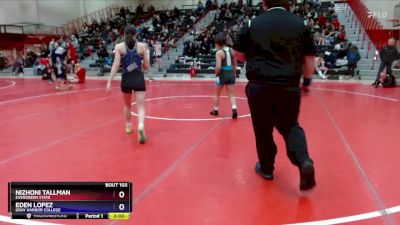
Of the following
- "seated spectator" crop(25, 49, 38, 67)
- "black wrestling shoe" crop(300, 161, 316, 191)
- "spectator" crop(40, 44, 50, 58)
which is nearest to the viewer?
"black wrestling shoe" crop(300, 161, 316, 191)

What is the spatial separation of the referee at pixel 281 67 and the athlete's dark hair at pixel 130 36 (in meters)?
2.20

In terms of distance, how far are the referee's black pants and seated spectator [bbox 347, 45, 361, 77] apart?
14.5m

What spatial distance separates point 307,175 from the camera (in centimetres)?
384

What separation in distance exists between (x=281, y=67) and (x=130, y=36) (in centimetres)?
274

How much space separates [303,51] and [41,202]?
2.89m

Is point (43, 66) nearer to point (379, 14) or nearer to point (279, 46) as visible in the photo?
point (279, 46)

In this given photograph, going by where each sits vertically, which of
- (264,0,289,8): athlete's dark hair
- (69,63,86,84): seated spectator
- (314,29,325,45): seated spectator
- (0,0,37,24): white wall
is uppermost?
(0,0,37,24): white wall

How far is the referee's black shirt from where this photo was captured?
388 cm

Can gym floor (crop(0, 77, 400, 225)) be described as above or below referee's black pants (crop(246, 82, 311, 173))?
below

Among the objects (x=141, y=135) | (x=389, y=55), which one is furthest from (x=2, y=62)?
(x=141, y=135)

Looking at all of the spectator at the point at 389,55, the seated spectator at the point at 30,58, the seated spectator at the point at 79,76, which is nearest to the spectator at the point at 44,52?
the seated spectator at the point at 30,58

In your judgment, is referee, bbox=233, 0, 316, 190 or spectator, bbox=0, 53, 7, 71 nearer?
referee, bbox=233, 0, 316, 190
